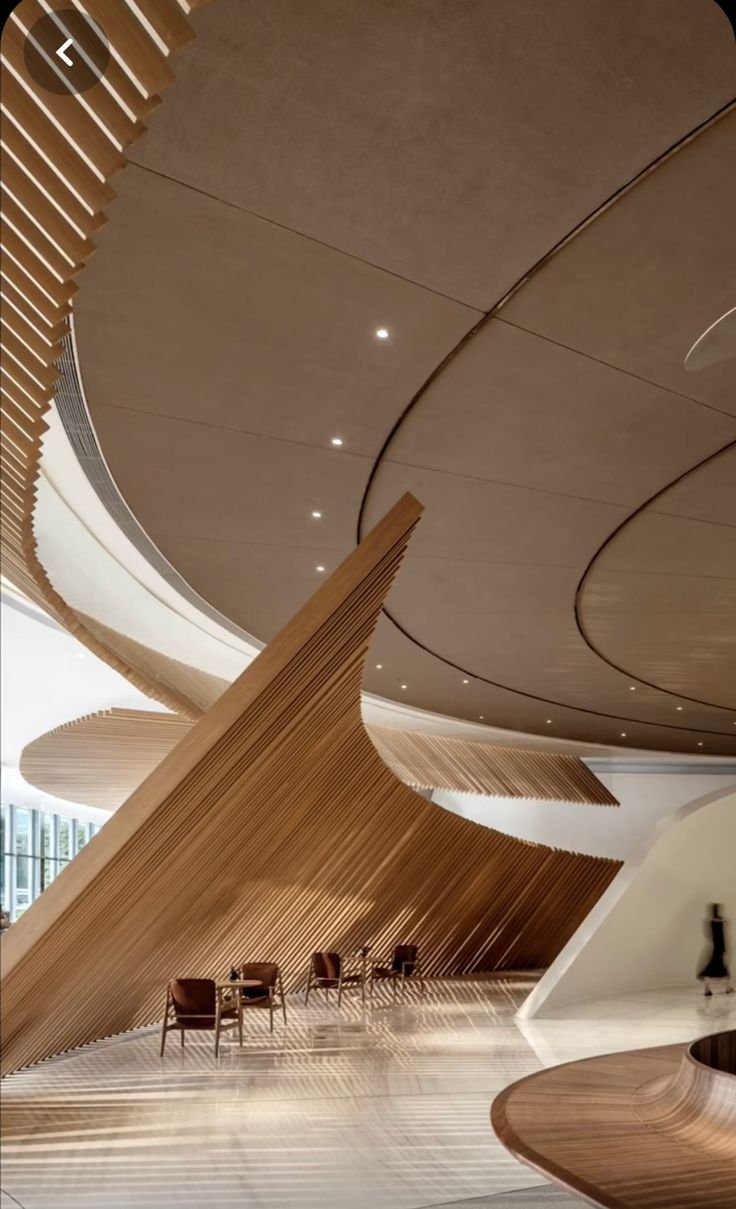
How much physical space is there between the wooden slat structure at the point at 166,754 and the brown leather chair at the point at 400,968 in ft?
8.09

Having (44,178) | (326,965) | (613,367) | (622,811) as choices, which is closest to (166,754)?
(326,965)

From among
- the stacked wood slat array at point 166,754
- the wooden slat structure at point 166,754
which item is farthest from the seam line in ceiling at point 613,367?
the stacked wood slat array at point 166,754

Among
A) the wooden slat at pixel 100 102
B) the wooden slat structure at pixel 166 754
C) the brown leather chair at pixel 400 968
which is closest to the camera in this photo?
the wooden slat at pixel 100 102

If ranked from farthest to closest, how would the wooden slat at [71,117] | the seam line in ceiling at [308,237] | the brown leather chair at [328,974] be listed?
the brown leather chair at [328,974]
the seam line in ceiling at [308,237]
the wooden slat at [71,117]

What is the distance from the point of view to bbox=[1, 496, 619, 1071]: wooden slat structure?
251 inches

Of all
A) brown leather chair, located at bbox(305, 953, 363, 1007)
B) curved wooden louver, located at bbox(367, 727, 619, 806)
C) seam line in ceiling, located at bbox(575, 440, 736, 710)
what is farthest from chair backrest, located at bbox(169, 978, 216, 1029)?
curved wooden louver, located at bbox(367, 727, 619, 806)

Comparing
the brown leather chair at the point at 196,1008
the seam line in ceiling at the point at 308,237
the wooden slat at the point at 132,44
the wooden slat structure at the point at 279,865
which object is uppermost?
the seam line in ceiling at the point at 308,237

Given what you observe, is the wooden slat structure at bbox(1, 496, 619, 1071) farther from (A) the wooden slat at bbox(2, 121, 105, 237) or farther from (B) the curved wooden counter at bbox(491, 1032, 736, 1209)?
(A) the wooden slat at bbox(2, 121, 105, 237)

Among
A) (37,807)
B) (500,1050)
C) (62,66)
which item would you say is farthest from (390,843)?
(37,807)

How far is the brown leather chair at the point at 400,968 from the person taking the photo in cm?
1523

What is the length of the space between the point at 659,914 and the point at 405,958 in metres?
3.75

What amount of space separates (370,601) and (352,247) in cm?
276

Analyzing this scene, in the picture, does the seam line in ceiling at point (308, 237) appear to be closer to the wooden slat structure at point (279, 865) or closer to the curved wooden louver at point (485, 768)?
the wooden slat structure at point (279, 865)

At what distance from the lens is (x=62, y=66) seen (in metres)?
2.58
